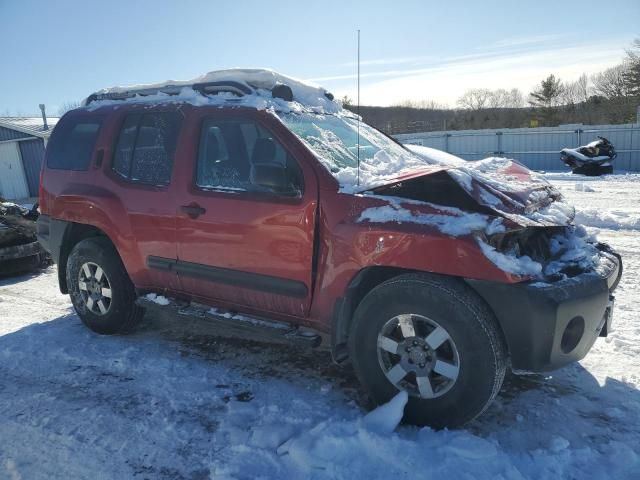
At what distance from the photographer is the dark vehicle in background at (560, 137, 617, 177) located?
1767 cm

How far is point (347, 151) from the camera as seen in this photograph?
3.78 m

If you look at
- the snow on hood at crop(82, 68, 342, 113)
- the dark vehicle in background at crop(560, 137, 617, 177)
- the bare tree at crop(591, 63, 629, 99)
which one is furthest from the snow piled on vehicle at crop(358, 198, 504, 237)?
the bare tree at crop(591, 63, 629, 99)

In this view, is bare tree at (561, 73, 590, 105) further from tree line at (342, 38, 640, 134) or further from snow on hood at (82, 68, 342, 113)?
snow on hood at (82, 68, 342, 113)

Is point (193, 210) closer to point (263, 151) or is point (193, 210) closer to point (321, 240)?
point (263, 151)

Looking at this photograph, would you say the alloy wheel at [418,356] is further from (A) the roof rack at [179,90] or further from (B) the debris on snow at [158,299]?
(A) the roof rack at [179,90]

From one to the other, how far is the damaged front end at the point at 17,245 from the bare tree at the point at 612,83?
124 feet

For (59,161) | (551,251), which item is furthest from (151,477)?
(59,161)

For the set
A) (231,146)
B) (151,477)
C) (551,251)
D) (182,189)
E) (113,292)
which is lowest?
(151,477)

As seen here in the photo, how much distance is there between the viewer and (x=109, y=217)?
4.28 metres

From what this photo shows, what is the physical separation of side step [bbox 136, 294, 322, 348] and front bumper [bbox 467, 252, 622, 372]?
3.88ft

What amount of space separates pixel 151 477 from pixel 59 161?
10.8ft

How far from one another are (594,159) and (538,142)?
522 centimetres

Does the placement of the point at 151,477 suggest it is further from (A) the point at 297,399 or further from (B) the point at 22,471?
(A) the point at 297,399

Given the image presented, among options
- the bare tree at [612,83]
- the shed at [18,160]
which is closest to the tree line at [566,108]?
the bare tree at [612,83]
